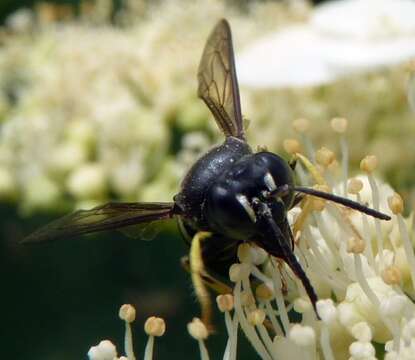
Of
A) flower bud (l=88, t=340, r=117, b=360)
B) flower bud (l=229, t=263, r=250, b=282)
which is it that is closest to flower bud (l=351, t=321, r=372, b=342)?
flower bud (l=229, t=263, r=250, b=282)

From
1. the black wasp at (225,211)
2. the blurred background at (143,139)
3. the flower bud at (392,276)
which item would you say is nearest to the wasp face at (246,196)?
the black wasp at (225,211)

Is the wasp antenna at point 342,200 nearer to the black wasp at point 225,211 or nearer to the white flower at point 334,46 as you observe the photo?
the black wasp at point 225,211

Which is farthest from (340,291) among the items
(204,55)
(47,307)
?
(47,307)

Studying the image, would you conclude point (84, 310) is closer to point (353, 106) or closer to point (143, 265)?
point (143, 265)

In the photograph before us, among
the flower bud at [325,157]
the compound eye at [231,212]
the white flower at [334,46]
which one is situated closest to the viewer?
the compound eye at [231,212]

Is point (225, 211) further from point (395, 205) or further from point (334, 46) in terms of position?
point (334, 46)

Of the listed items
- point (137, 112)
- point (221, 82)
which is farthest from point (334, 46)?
point (221, 82)

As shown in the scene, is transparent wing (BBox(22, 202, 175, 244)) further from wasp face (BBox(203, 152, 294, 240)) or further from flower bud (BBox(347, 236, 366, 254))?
flower bud (BBox(347, 236, 366, 254))

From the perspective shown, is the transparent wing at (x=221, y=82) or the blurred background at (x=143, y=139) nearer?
the transparent wing at (x=221, y=82)
